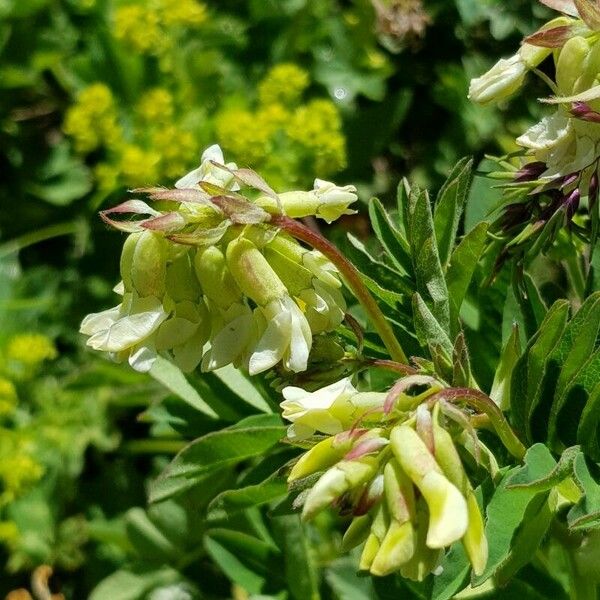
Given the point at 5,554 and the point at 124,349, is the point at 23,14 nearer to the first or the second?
the point at 5,554

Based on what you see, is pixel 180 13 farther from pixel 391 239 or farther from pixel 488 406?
pixel 488 406

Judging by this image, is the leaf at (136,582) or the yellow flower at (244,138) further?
the yellow flower at (244,138)

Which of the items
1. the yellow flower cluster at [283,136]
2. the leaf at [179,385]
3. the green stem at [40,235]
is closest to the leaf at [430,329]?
the leaf at [179,385]

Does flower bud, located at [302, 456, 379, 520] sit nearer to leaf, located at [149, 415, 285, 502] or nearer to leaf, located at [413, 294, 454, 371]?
leaf, located at [413, 294, 454, 371]

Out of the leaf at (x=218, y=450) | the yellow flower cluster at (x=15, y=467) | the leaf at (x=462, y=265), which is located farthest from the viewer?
the yellow flower cluster at (x=15, y=467)

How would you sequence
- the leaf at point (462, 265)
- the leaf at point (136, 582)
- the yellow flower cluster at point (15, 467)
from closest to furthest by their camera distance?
the leaf at point (462, 265) < the leaf at point (136, 582) < the yellow flower cluster at point (15, 467)

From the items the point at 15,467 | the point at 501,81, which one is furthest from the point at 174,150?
the point at 501,81

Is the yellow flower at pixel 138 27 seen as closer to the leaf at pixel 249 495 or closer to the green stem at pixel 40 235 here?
the green stem at pixel 40 235
